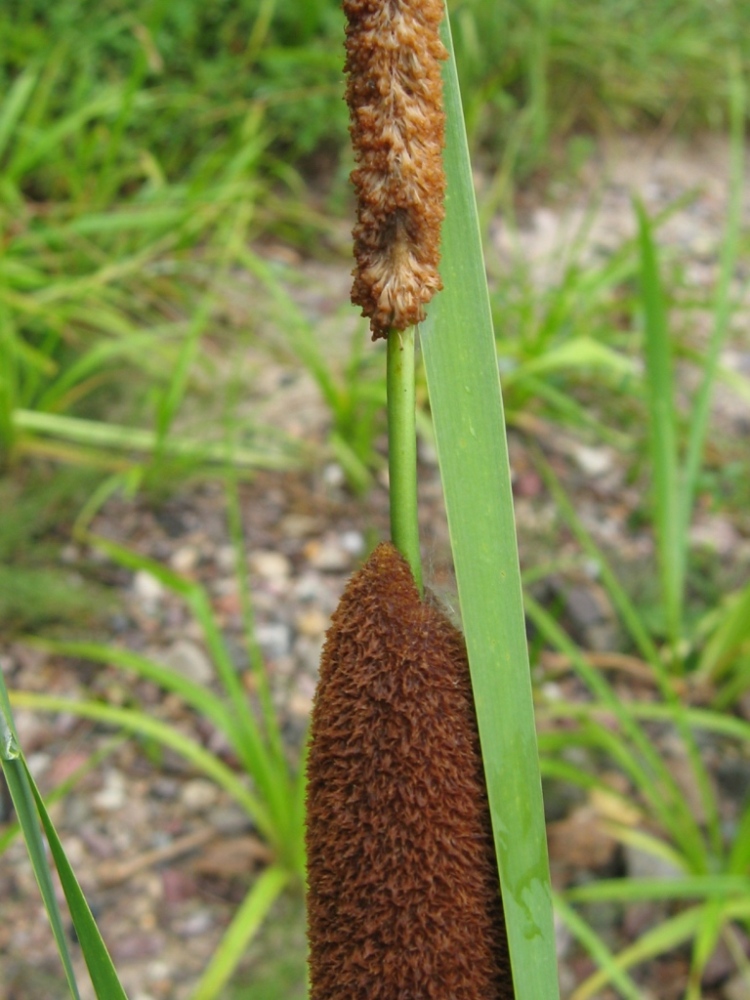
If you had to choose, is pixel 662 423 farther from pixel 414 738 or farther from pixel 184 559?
pixel 414 738

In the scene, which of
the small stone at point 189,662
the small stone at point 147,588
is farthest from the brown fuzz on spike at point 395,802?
the small stone at point 147,588

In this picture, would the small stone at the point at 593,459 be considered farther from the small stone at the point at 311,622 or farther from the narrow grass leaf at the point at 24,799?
the narrow grass leaf at the point at 24,799

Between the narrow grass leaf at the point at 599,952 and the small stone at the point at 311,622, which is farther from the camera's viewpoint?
the small stone at the point at 311,622

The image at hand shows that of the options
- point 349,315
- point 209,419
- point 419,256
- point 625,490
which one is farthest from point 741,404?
point 419,256

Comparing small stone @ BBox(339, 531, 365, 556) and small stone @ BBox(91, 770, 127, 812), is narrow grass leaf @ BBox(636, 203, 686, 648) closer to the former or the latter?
small stone @ BBox(339, 531, 365, 556)

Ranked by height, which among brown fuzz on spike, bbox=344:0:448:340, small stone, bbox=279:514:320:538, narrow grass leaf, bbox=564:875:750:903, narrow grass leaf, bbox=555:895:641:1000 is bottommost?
narrow grass leaf, bbox=555:895:641:1000

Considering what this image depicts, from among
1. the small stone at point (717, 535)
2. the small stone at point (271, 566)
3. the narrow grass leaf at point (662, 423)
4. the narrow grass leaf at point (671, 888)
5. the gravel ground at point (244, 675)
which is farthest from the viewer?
the small stone at point (717, 535)

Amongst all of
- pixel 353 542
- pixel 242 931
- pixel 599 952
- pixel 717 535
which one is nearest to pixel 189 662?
pixel 353 542

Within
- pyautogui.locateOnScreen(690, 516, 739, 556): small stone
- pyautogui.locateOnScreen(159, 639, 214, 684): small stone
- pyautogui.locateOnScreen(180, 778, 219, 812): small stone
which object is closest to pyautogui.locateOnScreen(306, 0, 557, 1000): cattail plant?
pyautogui.locateOnScreen(180, 778, 219, 812): small stone
